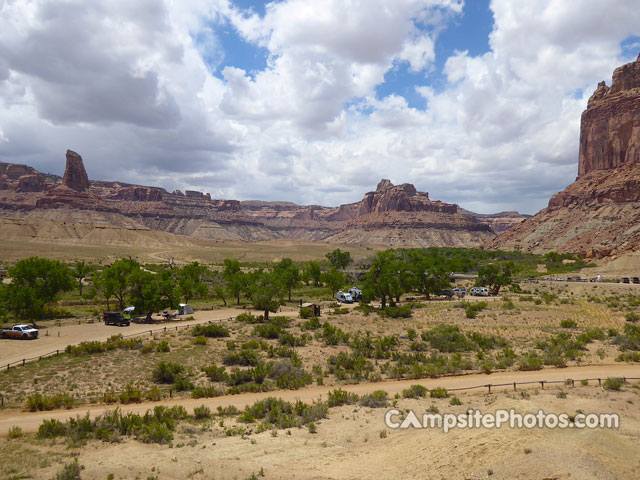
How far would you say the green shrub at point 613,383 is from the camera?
712 inches

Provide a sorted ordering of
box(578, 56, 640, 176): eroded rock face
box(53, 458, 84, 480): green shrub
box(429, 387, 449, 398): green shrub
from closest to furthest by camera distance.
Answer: box(53, 458, 84, 480): green shrub
box(429, 387, 449, 398): green shrub
box(578, 56, 640, 176): eroded rock face

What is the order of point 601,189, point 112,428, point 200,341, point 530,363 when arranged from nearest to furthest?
point 112,428
point 530,363
point 200,341
point 601,189

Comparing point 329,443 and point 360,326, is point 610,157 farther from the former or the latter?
point 329,443

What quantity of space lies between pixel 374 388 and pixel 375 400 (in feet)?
9.73

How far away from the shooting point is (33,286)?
133 ft

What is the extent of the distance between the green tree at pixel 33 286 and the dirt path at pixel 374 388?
76.5 ft

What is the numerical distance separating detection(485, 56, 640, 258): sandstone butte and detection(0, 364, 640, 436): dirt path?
107025mm

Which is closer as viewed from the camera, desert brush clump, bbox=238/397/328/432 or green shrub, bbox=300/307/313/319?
desert brush clump, bbox=238/397/328/432

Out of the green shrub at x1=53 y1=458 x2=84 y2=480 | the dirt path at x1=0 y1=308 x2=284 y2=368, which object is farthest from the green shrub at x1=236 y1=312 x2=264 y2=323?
the green shrub at x1=53 y1=458 x2=84 y2=480

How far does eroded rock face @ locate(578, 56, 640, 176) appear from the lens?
151 m

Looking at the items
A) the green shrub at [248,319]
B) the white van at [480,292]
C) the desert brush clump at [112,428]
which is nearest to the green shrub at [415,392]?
the desert brush clump at [112,428]

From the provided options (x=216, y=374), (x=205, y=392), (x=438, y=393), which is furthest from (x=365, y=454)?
(x=216, y=374)

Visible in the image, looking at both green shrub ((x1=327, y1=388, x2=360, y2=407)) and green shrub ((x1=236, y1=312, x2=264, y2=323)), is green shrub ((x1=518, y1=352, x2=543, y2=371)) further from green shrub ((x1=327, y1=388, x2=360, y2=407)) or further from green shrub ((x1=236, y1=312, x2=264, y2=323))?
green shrub ((x1=236, y1=312, x2=264, y2=323))

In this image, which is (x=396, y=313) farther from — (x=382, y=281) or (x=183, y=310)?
(x=183, y=310)
